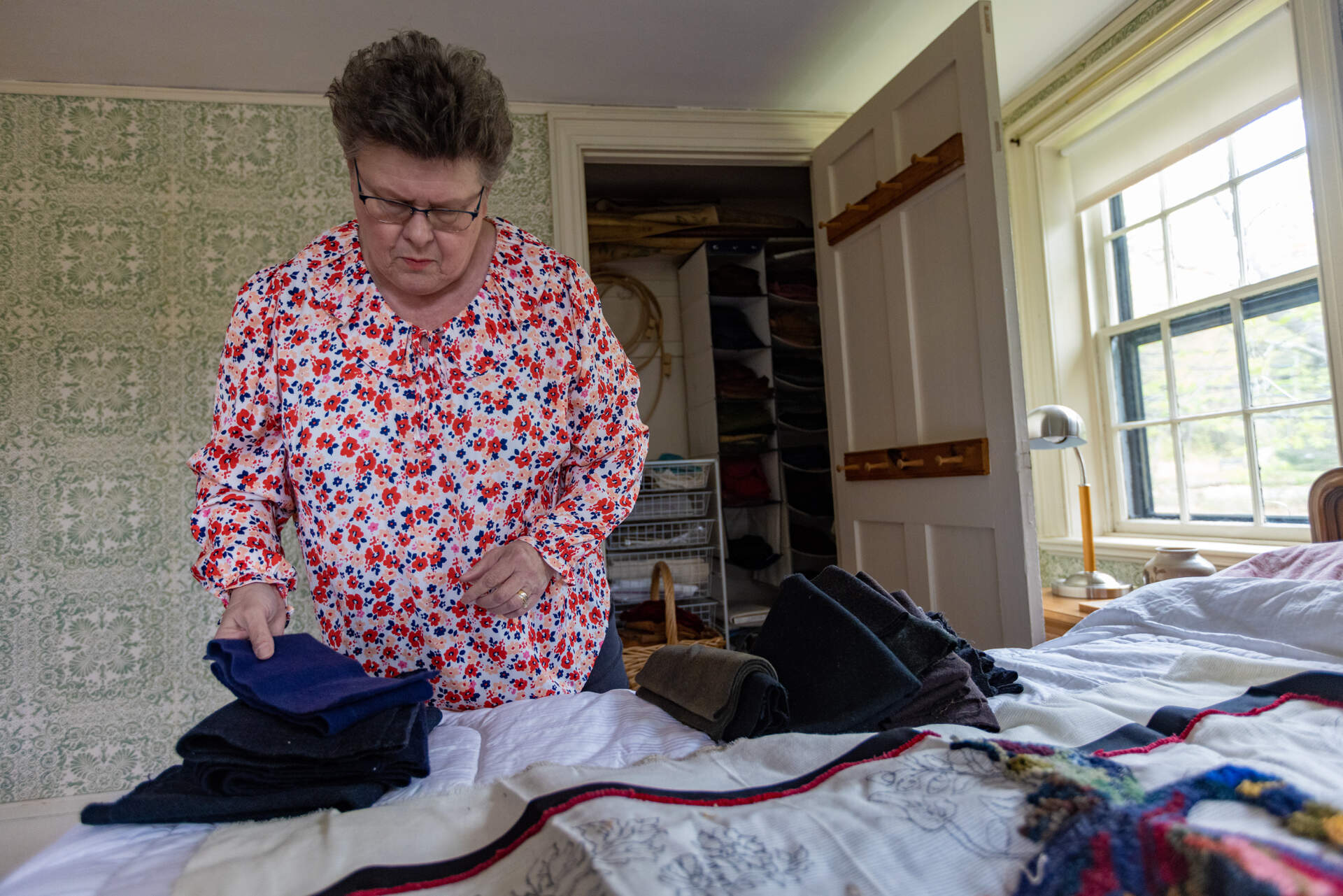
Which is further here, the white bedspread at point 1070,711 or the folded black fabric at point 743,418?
the folded black fabric at point 743,418

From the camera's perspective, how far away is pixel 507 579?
1182mm

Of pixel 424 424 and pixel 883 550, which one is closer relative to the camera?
pixel 424 424

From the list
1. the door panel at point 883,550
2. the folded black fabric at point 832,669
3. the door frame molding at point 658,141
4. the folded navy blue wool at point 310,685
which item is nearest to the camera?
the folded navy blue wool at point 310,685

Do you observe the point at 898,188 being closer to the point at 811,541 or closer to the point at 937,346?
the point at 937,346

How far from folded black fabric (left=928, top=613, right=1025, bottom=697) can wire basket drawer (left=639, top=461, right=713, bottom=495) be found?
6.76 ft

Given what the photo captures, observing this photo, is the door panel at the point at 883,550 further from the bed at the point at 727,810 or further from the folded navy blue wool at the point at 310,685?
the folded navy blue wool at the point at 310,685

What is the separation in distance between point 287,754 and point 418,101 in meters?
0.80

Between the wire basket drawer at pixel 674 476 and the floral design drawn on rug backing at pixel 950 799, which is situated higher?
the wire basket drawer at pixel 674 476

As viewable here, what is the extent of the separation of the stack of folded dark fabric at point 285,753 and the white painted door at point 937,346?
5.96 feet

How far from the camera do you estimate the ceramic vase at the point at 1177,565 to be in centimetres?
224

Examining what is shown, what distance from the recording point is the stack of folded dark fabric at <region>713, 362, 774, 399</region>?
3.86 metres

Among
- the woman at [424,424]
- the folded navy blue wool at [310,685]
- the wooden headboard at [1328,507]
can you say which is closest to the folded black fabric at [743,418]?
the wooden headboard at [1328,507]

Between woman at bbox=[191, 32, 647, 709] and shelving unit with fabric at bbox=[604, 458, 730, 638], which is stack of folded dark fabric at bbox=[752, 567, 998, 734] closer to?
woman at bbox=[191, 32, 647, 709]

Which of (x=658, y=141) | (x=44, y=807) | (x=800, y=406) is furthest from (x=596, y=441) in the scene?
(x=800, y=406)
